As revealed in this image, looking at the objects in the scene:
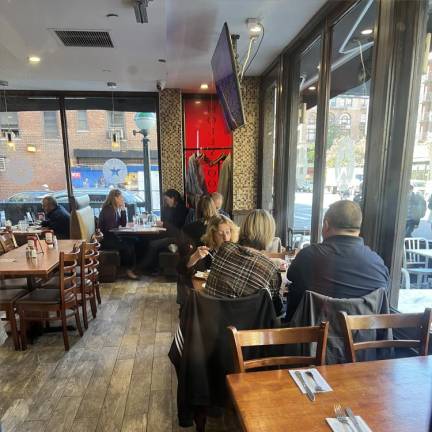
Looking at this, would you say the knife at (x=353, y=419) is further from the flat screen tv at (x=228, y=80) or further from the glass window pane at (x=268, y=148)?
the glass window pane at (x=268, y=148)

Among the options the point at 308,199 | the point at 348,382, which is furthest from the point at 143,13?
the point at 348,382

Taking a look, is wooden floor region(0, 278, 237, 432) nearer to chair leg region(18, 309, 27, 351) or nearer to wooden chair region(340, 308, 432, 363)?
chair leg region(18, 309, 27, 351)

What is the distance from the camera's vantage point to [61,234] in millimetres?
5043

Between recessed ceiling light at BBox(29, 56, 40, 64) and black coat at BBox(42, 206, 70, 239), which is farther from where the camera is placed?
black coat at BBox(42, 206, 70, 239)

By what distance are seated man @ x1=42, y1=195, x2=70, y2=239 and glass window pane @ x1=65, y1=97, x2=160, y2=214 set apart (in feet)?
2.87

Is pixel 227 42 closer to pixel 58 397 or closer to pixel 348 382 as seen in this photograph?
pixel 348 382

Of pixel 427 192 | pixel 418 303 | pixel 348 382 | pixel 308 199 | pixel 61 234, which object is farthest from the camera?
pixel 61 234

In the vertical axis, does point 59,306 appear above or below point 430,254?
below

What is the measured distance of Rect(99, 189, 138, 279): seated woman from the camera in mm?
4637

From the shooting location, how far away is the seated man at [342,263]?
5.58 ft

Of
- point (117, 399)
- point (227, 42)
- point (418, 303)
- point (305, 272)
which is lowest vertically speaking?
point (117, 399)

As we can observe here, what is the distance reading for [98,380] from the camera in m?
2.38

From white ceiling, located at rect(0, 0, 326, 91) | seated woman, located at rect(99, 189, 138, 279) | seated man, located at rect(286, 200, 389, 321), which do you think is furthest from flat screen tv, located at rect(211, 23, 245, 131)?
seated woman, located at rect(99, 189, 138, 279)

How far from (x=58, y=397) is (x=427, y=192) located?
270 cm
